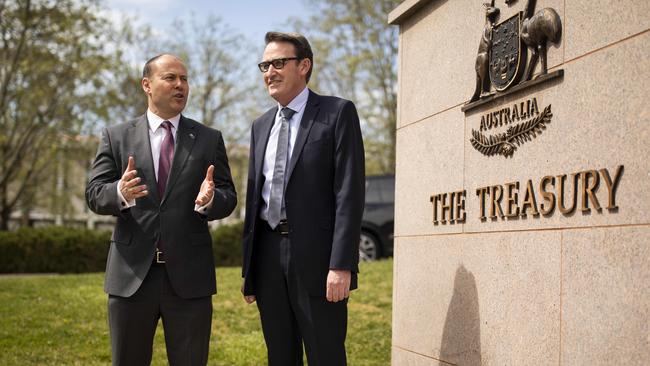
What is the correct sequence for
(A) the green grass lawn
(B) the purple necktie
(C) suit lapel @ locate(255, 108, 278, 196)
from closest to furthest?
(B) the purple necktie → (C) suit lapel @ locate(255, 108, 278, 196) → (A) the green grass lawn

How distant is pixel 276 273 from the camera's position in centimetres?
439

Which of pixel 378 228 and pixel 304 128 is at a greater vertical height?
pixel 304 128

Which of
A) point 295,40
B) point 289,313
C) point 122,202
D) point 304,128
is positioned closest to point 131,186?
point 122,202

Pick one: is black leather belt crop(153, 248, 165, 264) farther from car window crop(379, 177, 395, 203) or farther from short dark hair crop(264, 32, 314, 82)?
car window crop(379, 177, 395, 203)

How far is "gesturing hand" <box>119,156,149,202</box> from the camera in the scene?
4.11m

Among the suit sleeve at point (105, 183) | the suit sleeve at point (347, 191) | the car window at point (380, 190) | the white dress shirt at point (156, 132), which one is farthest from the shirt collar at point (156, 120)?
the car window at point (380, 190)

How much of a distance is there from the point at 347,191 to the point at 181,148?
3.36ft

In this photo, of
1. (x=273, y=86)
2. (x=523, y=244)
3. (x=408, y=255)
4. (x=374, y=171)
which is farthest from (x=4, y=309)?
(x=374, y=171)

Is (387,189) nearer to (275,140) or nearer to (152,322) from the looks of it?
(275,140)

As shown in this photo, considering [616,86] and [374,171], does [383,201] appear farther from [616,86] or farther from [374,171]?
[374,171]

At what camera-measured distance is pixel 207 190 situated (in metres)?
4.20

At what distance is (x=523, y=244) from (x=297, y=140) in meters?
1.42

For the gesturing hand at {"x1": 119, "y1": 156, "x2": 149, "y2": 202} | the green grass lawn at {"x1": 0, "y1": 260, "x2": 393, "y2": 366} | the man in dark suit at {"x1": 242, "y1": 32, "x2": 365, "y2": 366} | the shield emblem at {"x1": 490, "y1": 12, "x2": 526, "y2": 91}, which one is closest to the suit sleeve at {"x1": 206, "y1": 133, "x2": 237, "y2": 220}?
the man in dark suit at {"x1": 242, "y1": 32, "x2": 365, "y2": 366}

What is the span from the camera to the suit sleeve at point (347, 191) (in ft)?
13.8
